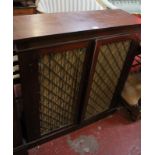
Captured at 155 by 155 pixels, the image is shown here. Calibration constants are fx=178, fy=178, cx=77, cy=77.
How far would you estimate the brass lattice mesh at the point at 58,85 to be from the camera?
3.23 ft

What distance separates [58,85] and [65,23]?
0.37 meters

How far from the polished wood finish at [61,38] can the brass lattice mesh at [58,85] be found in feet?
0.12

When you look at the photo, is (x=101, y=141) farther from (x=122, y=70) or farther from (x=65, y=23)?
(x=65, y=23)

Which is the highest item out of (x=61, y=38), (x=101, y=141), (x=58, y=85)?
(x=61, y=38)

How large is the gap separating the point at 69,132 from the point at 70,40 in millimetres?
825

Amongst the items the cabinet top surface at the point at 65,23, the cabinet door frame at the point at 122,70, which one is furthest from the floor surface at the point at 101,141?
the cabinet top surface at the point at 65,23

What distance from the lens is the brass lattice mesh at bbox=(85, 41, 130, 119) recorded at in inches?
45.6

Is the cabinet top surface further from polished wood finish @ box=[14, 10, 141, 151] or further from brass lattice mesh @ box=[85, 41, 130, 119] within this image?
brass lattice mesh @ box=[85, 41, 130, 119]

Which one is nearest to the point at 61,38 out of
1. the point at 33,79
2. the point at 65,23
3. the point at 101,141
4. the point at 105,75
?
the point at 65,23

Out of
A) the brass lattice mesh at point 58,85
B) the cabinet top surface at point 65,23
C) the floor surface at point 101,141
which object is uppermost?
the cabinet top surface at point 65,23

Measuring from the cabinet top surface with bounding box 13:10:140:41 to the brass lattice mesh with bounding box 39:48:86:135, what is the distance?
0.41 feet

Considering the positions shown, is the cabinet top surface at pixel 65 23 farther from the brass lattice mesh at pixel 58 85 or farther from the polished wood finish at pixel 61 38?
the brass lattice mesh at pixel 58 85

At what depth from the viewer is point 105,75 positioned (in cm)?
128
